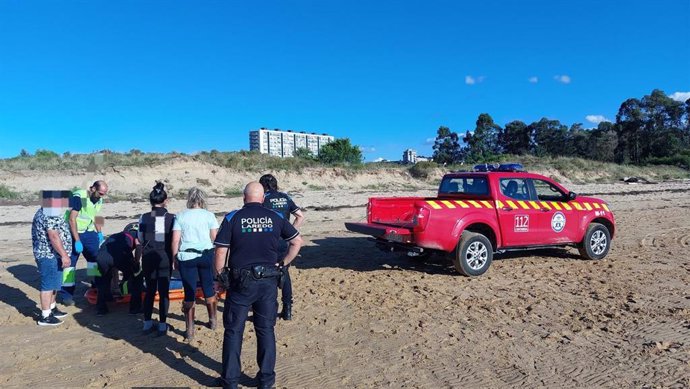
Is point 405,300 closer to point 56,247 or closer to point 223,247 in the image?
point 223,247

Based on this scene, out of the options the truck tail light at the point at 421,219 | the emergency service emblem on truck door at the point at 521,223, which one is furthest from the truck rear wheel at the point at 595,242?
the truck tail light at the point at 421,219

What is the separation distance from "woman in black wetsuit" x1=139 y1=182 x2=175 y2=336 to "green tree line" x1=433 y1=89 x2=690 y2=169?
195 ft

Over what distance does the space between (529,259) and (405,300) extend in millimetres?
3947

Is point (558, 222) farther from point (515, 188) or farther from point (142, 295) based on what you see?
point (142, 295)

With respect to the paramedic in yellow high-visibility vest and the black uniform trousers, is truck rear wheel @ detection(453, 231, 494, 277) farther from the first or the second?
the paramedic in yellow high-visibility vest

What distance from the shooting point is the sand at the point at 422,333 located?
4223mm

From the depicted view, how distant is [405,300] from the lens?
6598 mm

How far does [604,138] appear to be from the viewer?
66438mm

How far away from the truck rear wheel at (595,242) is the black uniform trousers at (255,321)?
Result: 7310 mm

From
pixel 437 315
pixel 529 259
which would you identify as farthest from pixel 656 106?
pixel 437 315

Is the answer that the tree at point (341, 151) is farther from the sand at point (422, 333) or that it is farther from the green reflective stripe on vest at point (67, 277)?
the green reflective stripe on vest at point (67, 277)

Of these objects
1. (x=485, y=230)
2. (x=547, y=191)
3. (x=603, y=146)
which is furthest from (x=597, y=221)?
(x=603, y=146)

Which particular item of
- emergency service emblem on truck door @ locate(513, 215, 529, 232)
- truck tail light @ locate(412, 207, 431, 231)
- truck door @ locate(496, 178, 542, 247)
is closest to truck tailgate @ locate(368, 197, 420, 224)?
truck tail light @ locate(412, 207, 431, 231)

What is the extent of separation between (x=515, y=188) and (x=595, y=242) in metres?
2.09
